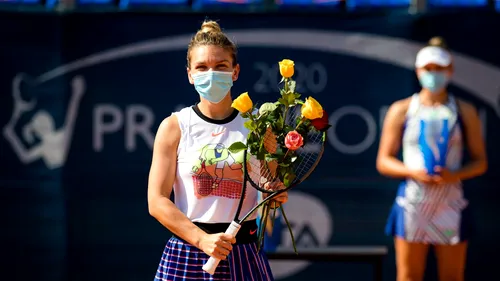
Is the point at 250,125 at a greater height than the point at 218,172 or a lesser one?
greater

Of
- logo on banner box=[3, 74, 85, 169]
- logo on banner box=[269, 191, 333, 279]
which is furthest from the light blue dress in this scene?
logo on banner box=[3, 74, 85, 169]

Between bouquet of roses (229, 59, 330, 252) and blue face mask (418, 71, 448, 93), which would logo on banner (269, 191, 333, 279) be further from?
bouquet of roses (229, 59, 330, 252)

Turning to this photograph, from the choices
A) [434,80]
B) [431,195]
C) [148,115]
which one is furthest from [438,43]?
[148,115]

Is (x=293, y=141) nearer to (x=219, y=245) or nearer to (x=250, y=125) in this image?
(x=250, y=125)

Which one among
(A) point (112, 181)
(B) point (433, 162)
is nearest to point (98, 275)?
(A) point (112, 181)

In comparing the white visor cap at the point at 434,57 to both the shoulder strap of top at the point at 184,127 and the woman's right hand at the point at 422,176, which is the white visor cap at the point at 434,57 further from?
the shoulder strap of top at the point at 184,127

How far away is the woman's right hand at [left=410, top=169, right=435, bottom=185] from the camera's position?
5.42 metres

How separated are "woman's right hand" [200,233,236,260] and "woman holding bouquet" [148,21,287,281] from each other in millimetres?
124

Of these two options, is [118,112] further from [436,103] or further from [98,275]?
[436,103]

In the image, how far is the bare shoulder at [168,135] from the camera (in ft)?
10.7

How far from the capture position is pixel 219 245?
3061 mm

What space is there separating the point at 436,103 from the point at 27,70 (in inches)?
110

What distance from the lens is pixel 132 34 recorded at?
20.5ft

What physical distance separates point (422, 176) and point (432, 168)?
0.08 metres
